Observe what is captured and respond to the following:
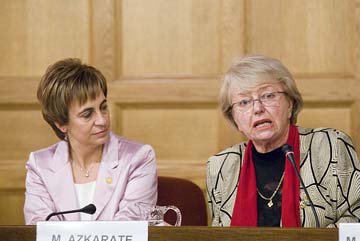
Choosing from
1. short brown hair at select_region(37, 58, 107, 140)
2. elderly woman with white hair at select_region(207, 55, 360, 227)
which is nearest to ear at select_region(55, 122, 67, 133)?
short brown hair at select_region(37, 58, 107, 140)

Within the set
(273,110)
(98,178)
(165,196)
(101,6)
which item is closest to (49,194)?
(98,178)

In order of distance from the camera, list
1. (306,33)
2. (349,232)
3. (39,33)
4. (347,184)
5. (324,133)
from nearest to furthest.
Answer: (349,232) → (347,184) → (324,133) → (306,33) → (39,33)

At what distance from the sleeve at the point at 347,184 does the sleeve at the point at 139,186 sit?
690 millimetres

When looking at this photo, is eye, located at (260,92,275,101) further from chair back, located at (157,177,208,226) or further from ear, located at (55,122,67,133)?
ear, located at (55,122,67,133)

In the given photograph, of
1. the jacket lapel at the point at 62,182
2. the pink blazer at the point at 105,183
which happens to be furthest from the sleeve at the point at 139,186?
the jacket lapel at the point at 62,182

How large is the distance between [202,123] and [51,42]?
0.83m

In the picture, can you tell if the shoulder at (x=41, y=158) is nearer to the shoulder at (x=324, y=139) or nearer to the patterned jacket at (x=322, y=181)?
the patterned jacket at (x=322, y=181)

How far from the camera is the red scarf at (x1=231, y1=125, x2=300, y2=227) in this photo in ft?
9.82

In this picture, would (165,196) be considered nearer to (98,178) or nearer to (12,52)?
(98,178)

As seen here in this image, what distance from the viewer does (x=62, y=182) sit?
3.23 metres

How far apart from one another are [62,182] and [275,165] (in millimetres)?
801

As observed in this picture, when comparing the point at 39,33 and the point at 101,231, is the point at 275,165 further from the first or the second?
the point at 39,33

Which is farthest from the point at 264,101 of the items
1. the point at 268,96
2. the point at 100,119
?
the point at 100,119

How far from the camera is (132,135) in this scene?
13.4 feet
